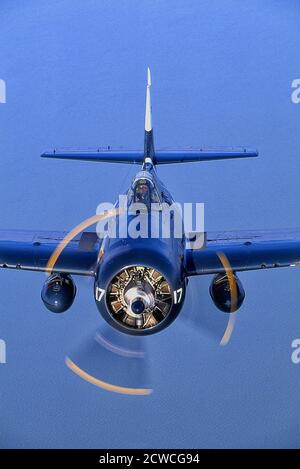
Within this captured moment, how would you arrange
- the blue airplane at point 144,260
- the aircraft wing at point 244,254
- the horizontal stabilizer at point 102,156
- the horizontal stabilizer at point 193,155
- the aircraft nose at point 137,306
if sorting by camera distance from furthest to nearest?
1. the horizontal stabilizer at point 193,155
2. the horizontal stabilizer at point 102,156
3. the aircraft wing at point 244,254
4. the blue airplane at point 144,260
5. the aircraft nose at point 137,306

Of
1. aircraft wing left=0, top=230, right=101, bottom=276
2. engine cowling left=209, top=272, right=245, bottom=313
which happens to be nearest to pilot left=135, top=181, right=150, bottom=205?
aircraft wing left=0, top=230, right=101, bottom=276

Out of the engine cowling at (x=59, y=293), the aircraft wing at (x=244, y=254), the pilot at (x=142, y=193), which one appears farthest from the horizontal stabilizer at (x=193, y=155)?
the engine cowling at (x=59, y=293)

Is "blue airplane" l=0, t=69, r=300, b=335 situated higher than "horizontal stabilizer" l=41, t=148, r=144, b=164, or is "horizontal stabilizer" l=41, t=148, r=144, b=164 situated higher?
"horizontal stabilizer" l=41, t=148, r=144, b=164

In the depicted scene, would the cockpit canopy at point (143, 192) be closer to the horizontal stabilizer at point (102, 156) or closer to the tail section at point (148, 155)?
the tail section at point (148, 155)

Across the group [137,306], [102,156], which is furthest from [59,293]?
[102,156]

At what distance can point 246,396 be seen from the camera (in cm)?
1927

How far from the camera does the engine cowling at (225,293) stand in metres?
12.6

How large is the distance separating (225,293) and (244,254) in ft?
3.71

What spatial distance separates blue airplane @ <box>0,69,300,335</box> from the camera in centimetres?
975

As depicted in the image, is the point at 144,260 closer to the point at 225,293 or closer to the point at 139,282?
the point at 139,282

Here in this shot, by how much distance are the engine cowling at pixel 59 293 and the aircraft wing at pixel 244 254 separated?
304cm

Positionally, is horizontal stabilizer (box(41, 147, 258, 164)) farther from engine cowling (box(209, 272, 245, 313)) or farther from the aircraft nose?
the aircraft nose
